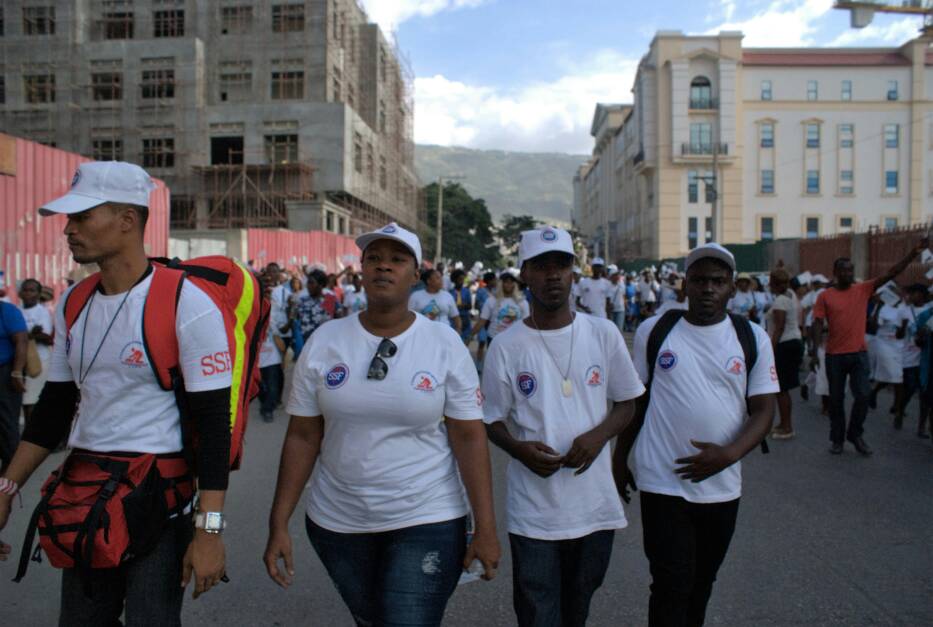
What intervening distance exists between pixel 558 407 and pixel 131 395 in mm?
1534

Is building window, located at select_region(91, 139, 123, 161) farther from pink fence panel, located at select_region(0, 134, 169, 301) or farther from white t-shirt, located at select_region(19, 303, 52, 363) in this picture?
white t-shirt, located at select_region(19, 303, 52, 363)

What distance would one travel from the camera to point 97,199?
248cm

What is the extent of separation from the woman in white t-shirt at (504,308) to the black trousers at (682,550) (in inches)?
298

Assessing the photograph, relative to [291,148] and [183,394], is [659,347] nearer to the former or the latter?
[183,394]

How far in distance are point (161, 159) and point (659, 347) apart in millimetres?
45862

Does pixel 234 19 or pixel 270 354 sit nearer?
pixel 270 354

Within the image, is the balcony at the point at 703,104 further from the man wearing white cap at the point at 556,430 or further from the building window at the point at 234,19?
the man wearing white cap at the point at 556,430

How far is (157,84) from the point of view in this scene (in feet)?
147

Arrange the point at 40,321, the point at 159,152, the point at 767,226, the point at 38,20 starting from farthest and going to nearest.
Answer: the point at 767,226, the point at 38,20, the point at 159,152, the point at 40,321

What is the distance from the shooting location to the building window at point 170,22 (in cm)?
4612

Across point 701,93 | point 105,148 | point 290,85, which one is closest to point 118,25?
point 105,148

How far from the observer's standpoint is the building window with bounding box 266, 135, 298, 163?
44.2m

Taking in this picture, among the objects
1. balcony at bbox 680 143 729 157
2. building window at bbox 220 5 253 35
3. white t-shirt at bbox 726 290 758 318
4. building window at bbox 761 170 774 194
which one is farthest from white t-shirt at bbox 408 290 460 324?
building window at bbox 761 170 774 194

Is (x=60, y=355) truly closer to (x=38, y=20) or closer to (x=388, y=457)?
(x=388, y=457)
